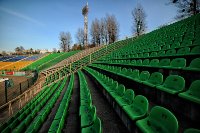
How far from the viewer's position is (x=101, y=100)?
501 cm

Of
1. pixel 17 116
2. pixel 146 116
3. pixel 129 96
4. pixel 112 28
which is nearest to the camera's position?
pixel 146 116

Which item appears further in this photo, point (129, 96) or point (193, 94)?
point (129, 96)

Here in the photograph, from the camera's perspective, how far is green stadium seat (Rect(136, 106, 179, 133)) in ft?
6.26

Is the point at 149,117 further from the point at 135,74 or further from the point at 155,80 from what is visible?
the point at 135,74

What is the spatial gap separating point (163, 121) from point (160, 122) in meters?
0.07

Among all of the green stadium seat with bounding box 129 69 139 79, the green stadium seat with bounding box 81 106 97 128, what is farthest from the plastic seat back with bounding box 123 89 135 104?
the green stadium seat with bounding box 129 69 139 79

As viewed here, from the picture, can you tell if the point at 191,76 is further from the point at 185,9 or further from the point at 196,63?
the point at 185,9

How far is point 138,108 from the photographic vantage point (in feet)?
9.37

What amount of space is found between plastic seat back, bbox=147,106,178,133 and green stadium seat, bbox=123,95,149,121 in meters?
0.25

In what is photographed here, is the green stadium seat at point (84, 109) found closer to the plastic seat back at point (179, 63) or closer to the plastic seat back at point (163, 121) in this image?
the plastic seat back at point (163, 121)

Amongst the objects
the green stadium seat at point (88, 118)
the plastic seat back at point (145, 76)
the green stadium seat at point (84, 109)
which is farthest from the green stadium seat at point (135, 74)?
the green stadium seat at point (88, 118)

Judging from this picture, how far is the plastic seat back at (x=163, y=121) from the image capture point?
189 cm

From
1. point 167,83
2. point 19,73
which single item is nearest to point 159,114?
point 167,83

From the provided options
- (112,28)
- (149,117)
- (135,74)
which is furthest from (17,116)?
(112,28)
